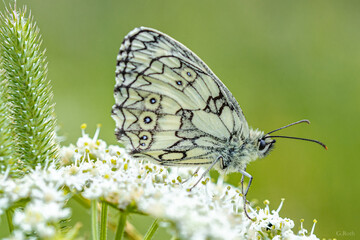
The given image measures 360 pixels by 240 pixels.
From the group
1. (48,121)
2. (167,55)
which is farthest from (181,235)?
(167,55)

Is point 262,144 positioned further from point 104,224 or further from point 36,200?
point 36,200

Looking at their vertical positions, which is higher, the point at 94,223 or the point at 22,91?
the point at 22,91

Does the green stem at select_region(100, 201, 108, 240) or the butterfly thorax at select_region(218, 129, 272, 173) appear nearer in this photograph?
the green stem at select_region(100, 201, 108, 240)

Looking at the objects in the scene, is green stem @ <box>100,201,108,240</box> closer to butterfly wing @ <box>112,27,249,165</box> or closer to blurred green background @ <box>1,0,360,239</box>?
butterfly wing @ <box>112,27,249,165</box>

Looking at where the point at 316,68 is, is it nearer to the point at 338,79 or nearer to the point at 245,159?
the point at 338,79

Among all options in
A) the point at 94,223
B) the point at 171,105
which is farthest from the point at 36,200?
the point at 171,105

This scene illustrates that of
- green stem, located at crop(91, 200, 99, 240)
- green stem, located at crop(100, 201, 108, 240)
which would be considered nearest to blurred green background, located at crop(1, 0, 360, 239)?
green stem, located at crop(100, 201, 108, 240)

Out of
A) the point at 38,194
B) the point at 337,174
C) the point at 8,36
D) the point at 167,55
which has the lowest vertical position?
the point at 38,194
